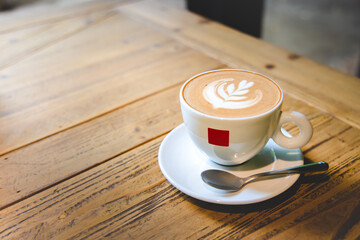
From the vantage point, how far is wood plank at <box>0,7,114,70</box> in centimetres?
92

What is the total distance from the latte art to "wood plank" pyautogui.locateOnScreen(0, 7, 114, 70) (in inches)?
25.5

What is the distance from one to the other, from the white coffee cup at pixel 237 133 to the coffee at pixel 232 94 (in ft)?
0.04

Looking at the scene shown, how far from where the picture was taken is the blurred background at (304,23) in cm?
162

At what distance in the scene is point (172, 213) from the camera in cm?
42

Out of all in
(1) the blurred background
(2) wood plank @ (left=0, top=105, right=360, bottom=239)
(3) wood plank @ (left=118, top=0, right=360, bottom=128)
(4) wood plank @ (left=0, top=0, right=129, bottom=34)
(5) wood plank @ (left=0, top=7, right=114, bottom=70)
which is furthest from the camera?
(1) the blurred background

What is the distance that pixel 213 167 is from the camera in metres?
0.48

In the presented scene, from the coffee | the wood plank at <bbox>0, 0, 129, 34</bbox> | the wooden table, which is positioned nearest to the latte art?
the coffee

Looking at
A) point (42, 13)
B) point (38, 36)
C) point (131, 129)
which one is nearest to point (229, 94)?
point (131, 129)

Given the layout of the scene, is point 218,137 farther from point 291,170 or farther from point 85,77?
point 85,77

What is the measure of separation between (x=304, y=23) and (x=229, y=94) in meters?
3.13

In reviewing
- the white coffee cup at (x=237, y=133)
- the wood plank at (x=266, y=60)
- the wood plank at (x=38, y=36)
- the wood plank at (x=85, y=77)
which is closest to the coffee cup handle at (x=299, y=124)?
the white coffee cup at (x=237, y=133)

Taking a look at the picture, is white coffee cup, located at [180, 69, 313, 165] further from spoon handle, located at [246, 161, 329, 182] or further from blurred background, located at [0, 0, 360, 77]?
blurred background, located at [0, 0, 360, 77]

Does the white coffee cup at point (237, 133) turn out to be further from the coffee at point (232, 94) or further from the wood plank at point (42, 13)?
the wood plank at point (42, 13)

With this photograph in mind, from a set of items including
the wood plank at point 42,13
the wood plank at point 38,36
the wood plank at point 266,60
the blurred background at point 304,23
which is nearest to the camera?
the wood plank at point 266,60
